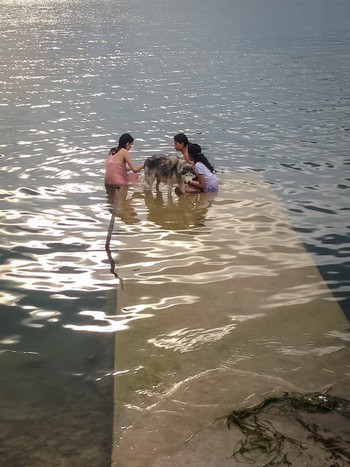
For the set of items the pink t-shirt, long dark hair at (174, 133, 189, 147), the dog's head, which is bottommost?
Result: the pink t-shirt

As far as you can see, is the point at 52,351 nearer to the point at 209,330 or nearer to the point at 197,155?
the point at 209,330

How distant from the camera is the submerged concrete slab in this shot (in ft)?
21.8

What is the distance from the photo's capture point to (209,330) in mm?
8523

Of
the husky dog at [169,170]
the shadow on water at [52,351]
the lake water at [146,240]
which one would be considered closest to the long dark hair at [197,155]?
the husky dog at [169,170]

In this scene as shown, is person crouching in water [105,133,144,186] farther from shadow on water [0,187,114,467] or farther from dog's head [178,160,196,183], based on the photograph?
shadow on water [0,187,114,467]

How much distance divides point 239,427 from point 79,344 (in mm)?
2477

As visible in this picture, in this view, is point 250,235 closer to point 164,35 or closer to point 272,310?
point 272,310

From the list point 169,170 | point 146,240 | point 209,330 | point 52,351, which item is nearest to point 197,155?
point 169,170

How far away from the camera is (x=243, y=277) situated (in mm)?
10102

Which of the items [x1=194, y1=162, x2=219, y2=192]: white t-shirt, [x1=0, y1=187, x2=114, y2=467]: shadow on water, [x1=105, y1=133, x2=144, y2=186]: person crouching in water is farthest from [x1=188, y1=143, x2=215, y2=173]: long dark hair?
[x1=0, y1=187, x2=114, y2=467]: shadow on water

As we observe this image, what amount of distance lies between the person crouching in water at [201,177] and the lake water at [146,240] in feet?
1.17

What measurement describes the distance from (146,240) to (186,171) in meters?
2.44

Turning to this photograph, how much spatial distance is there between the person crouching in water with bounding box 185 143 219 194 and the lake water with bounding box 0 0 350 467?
356mm

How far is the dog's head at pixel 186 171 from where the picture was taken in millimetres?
13641
